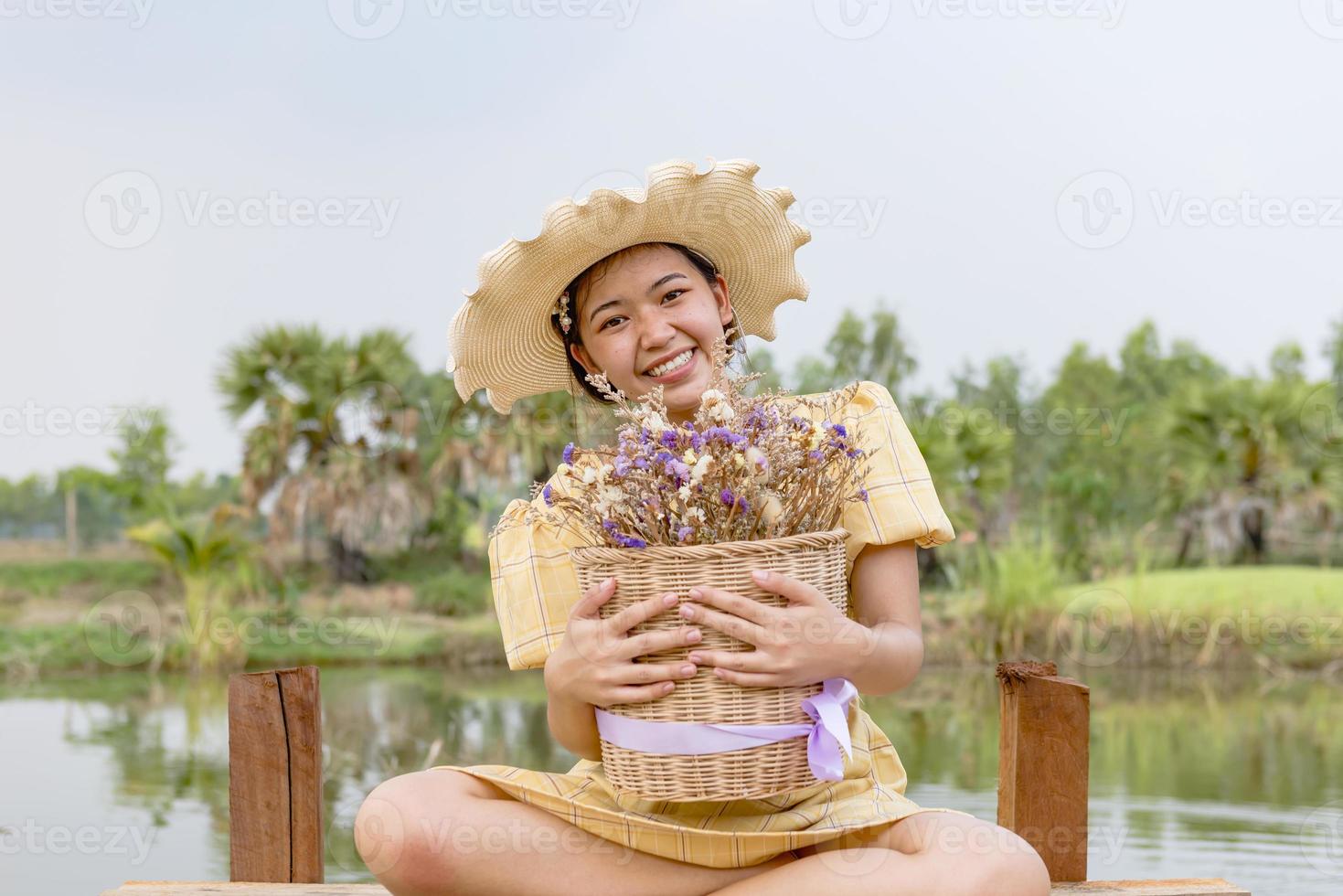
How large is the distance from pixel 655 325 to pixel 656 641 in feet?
2.33

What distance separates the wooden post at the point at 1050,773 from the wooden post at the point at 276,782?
4.49ft

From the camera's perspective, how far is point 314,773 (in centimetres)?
244

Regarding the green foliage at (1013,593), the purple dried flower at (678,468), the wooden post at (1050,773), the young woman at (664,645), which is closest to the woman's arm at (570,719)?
the young woman at (664,645)

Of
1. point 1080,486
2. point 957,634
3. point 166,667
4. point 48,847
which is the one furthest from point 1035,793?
point 1080,486

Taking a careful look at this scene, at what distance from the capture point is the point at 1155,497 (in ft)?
58.1

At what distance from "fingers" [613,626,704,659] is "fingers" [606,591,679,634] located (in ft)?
0.07

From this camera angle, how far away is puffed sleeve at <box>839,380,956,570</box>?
2.07 metres

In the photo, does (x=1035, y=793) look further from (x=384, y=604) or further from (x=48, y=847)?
(x=384, y=604)

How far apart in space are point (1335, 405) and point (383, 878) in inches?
774

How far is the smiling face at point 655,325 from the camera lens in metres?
2.24

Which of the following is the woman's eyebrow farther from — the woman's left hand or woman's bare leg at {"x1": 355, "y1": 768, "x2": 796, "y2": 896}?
woman's bare leg at {"x1": 355, "y1": 768, "x2": 796, "y2": 896}
